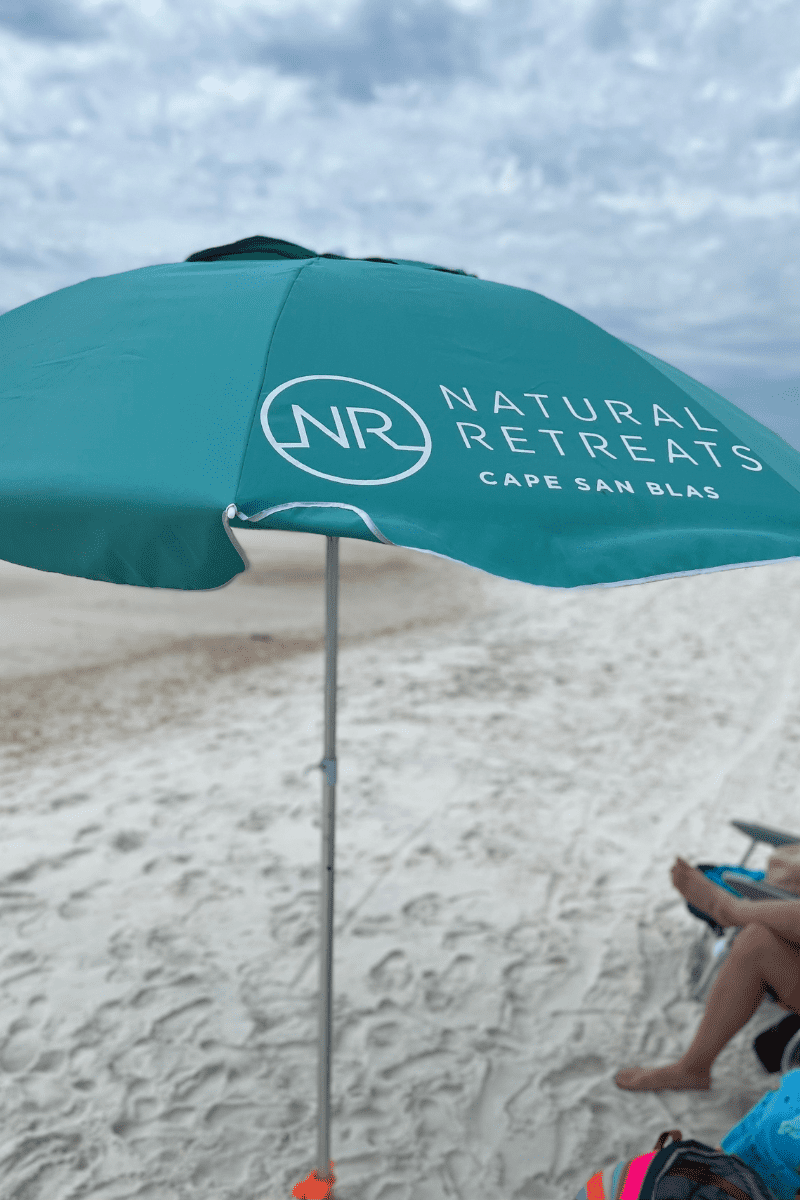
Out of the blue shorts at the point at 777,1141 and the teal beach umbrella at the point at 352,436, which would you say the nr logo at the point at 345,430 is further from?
the blue shorts at the point at 777,1141

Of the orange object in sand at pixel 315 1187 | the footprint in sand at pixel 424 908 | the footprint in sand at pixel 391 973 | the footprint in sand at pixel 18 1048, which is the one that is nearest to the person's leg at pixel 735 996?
the footprint in sand at pixel 391 973

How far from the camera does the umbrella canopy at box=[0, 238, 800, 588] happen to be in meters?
1.45

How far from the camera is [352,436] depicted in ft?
5.07

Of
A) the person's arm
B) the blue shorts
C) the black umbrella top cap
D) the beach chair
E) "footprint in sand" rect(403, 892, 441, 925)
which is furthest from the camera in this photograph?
"footprint in sand" rect(403, 892, 441, 925)

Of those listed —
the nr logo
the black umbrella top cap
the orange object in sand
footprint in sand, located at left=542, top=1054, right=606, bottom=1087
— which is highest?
the black umbrella top cap

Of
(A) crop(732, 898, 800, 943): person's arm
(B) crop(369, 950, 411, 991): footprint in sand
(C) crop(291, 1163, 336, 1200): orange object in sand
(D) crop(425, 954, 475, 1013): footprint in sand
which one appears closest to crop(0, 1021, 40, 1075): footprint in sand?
(C) crop(291, 1163, 336, 1200): orange object in sand

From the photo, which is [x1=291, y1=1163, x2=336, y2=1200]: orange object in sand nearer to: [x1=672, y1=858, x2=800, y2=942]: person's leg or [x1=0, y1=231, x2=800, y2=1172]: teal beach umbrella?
[x1=672, y1=858, x2=800, y2=942]: person's leg

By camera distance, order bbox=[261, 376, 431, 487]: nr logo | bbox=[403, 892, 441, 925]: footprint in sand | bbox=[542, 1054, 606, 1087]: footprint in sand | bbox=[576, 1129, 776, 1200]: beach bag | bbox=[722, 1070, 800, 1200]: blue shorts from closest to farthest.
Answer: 1. bbox=[261, 376, 431, 487]: nr logo
2. bbox=[576, 1129, 776, 1200]: beach bag
3. bbox=[722, 1070, 800, 1200]: blue shorts
4. bbox=[542, 1054, 606, 1087]: footprint in sand
5. bbox=[403, 892, 441, 925]: footprint in sand

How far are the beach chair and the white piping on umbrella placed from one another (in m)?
2.14

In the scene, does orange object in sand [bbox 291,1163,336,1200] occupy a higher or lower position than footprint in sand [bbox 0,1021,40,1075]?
lower

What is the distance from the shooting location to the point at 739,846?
4840 mm

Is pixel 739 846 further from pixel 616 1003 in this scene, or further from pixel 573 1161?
pixel 573 1161

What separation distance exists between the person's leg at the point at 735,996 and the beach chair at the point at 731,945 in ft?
0.29

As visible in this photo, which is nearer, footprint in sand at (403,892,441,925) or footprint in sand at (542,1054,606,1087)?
footprint in sand at (542,1054,606,1087)
